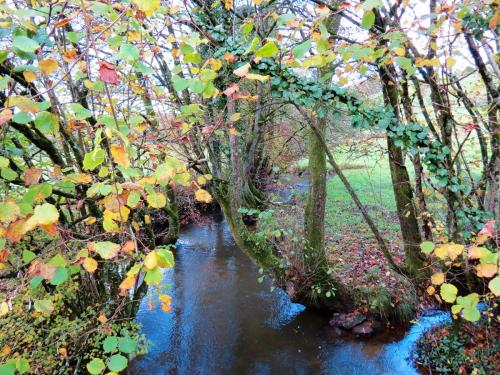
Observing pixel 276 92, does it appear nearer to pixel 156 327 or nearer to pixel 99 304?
pixel 99 304

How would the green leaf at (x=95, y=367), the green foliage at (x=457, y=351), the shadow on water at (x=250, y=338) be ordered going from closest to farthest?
the green leaf at (x=95, y=367), the green foliage at (x=457, y=351), the shadow on water at (x=250, y=338)

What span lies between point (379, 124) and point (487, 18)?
1.46 m

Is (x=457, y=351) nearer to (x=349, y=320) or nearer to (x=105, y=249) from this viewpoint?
(x=349, y=320)

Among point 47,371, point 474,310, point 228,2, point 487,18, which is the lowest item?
point 47,371

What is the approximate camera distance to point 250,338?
235 inches

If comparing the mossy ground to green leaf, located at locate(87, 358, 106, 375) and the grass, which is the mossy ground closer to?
the grass

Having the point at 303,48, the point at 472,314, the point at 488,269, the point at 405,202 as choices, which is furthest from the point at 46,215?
the point at 405,202

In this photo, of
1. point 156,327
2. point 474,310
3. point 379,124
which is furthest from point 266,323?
point 474,310

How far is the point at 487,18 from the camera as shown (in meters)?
3.20

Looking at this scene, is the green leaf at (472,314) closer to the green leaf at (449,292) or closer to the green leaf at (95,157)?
the green leaf at (449,292)

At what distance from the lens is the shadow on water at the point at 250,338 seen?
5227 millimetres

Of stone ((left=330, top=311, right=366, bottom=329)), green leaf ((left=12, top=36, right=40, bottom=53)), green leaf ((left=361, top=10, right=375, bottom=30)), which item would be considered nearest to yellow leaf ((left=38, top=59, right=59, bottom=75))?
green leaf ((left=12, top=36, right=40, bottom=53))

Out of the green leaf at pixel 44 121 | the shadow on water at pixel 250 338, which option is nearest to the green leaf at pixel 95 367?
the green leaf at pixel 44 121

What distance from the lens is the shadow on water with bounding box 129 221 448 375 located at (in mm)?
5227
